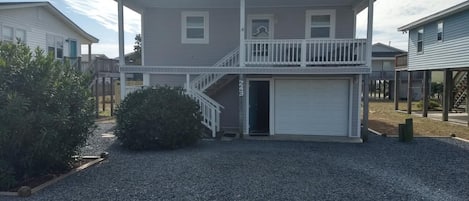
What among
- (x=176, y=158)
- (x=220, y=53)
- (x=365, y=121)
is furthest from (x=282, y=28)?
(x=176, y=158)

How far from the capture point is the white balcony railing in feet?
40.2

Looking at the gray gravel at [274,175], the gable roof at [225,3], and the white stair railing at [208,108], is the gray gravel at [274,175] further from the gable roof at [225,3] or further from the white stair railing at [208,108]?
the gable roof at [225,3]

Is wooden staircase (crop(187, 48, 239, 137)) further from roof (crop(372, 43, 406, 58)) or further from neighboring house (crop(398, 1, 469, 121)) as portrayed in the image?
roof (crop(372, 43, 406, 58))

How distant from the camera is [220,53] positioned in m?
14.6

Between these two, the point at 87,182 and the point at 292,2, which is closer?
the point at 87,182

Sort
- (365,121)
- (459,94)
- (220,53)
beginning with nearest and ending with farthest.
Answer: (365,121) → (220,53) → (459,94)

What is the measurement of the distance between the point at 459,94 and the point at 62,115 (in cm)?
2663

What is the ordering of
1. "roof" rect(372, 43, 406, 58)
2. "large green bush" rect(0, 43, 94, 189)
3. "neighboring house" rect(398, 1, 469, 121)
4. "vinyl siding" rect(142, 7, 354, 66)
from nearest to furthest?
"large green bush" rect(0, 43, 94, 189) < "vinyl siding" rect(142, 7, 354, 66) < "neighboring house" rect(398, 1, 469, 121) < "roof" rect(372, 43, 406, 58)

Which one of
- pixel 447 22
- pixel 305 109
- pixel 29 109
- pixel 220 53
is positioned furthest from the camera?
pixel 447 22

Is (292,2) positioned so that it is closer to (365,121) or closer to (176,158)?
(365,121)

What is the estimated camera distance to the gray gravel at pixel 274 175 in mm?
6184

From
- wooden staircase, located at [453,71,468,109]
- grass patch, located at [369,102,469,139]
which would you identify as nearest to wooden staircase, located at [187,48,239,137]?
grass patch, located at [369,102,469,139]

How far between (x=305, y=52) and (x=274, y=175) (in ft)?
19.5

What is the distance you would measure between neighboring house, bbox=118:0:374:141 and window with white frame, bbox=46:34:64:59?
9279mm
